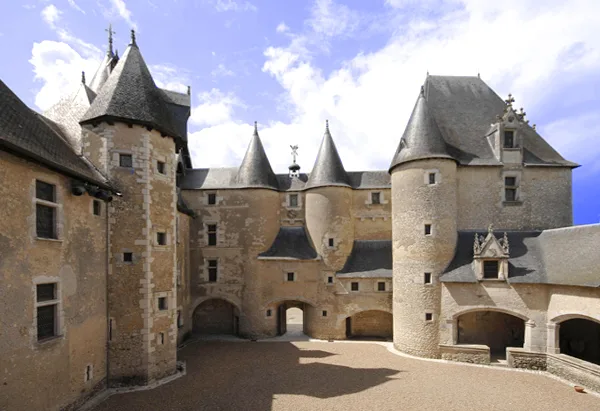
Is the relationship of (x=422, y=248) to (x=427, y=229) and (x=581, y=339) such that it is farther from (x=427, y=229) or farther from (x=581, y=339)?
(x=581, y=339)

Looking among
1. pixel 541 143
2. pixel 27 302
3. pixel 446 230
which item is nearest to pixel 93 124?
pixel 27 302

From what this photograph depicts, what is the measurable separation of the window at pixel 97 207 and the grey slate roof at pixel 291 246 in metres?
11.0

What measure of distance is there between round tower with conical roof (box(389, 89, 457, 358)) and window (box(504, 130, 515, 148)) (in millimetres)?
4098

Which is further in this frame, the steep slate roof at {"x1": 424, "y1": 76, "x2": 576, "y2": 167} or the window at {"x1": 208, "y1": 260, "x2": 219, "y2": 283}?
the window at {"x1": 208, "y1": 260, "x2": 219, "y2": 283}

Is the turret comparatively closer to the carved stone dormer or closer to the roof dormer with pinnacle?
the carved stone dormer

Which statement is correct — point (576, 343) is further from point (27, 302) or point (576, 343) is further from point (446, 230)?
point (27, 302)

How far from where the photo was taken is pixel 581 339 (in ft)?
55.6

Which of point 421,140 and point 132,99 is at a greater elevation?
point 132,99

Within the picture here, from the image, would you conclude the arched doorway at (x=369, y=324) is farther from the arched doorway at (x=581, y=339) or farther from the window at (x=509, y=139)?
the window at (x=509, y=139)

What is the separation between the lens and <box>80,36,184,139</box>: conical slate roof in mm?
13828

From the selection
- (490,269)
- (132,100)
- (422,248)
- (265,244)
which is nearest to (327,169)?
(265,244)

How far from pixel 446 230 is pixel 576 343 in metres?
8.78

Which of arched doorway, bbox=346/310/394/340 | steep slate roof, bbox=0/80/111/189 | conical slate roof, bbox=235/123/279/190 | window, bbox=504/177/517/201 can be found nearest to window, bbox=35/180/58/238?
steep slate roof, bbox=0/80/111/189

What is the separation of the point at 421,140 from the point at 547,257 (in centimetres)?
899
